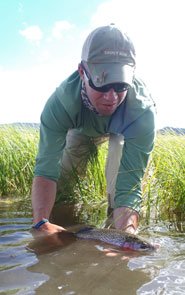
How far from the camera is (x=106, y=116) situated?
8.87 ft

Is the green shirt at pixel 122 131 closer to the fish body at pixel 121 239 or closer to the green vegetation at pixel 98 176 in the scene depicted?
the fish body at pixel 121 239

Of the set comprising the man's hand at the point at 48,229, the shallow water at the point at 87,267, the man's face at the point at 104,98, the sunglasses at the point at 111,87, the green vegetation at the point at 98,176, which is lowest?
the shallow water at the point at 87,267

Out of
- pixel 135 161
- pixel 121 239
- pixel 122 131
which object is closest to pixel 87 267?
pixel 121 239

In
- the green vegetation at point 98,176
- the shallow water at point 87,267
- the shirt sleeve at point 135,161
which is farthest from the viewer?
the green vegetation at point 98,176

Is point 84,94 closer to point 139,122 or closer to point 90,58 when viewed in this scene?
point 90,58

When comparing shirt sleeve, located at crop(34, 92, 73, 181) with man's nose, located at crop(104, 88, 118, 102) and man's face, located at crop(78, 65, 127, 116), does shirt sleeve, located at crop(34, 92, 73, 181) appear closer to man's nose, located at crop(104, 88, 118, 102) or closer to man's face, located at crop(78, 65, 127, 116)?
man's face, located at crop(78, 65, 127, 116)

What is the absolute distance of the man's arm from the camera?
2340 millimetres

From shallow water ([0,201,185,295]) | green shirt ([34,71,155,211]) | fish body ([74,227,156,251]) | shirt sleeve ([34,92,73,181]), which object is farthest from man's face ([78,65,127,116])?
shallow water ([0,201,185,295])

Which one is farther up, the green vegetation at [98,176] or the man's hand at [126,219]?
the green vegetation at [98,176]

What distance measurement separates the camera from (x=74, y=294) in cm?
151

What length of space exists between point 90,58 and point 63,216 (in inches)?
70.6

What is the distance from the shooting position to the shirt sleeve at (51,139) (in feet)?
8.22

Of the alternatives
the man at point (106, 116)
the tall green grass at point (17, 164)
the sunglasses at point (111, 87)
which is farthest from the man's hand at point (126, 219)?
the tall green grass at point (17, 164)

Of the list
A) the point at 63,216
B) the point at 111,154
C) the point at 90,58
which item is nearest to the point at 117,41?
the point at 90,58
